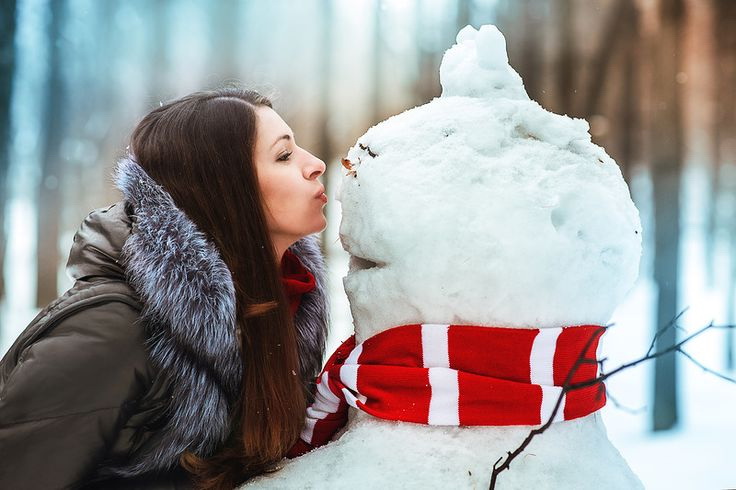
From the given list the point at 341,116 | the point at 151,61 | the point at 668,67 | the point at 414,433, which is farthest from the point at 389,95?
the point at 414,433

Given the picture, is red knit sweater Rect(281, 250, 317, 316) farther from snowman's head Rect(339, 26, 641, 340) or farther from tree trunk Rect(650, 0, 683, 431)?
tree trunk Rect(650, 0, 683, 431)

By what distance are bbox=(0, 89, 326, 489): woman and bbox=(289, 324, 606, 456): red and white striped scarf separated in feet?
0.50

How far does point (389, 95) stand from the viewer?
196 centimetres

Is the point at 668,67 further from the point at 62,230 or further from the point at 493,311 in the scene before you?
the point at 62,230

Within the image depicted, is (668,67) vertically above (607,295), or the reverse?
(668,67)

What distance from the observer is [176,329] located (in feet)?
2.55

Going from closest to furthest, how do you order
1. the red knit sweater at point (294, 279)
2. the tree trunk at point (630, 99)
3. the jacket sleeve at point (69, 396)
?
1. the jacket sleeve at point (69, 396)
2. the red knit sweater at point (294, 279)
3. the tree trunk at point (630, 99)

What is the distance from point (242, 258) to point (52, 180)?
1.33 metres

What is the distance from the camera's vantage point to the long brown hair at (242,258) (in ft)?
2.72

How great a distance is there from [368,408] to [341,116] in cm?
127

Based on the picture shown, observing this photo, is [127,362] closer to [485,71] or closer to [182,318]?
[182,318]

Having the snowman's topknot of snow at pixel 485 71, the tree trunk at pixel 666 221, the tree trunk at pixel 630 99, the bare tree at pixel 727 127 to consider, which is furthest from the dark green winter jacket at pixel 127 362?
the bare tree at pixel 727 127

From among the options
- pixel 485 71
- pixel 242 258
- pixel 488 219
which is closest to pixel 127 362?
pixel 242 258

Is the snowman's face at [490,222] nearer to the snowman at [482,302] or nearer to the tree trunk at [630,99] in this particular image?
the snowman at [482,302]
